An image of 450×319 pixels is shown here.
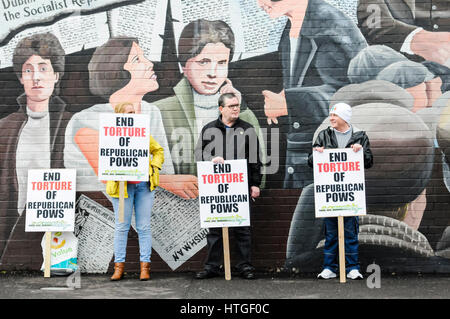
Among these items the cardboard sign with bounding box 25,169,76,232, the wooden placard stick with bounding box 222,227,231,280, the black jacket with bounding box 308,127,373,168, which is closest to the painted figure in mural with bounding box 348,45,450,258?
the black jacket with bounding box 308,127,373,168

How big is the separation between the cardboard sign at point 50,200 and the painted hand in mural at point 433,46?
4545 mm

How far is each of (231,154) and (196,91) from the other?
3.36 feet

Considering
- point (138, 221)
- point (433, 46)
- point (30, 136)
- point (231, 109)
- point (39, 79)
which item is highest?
point (433, 46)

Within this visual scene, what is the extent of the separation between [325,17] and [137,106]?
261 centimetres

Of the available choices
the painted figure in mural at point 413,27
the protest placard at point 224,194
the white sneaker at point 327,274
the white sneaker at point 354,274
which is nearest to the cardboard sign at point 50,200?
the protest placard at point 224,194

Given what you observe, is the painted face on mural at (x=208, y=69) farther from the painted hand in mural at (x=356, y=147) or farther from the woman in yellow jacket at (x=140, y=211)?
the painted hand in mural at (x=356, y=147)

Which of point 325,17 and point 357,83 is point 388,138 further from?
point 325,17

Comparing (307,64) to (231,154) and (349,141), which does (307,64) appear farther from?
(231,154)

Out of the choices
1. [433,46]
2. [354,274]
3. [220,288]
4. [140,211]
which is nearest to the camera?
[220,288]

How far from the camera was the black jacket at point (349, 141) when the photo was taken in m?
6.72

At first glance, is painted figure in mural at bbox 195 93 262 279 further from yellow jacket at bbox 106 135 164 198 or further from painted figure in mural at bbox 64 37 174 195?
painted figure in mural at bbox 64 37 174 195

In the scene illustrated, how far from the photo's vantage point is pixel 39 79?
7492 millimetres

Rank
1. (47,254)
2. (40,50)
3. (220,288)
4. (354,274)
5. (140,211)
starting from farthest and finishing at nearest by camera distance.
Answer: (40,50), (47,254), (140,211), (354,274), (220,288)

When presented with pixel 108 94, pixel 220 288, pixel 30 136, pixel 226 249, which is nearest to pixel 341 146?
pixel 226 249
